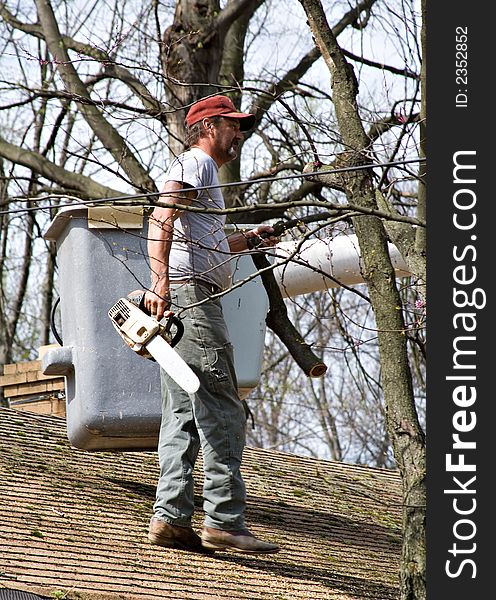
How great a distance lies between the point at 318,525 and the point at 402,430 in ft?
7.56

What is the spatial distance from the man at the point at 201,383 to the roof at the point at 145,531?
201 millimetres

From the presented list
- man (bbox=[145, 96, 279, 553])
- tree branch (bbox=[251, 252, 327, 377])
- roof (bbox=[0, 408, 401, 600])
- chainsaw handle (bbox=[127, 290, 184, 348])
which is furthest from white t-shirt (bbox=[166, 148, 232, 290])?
roof (bbox=[0, 408, 401, 600])

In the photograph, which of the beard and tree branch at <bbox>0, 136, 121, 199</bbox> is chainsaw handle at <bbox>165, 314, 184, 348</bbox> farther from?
tree branch at <bbox>0, 136, 121, 199</bbox>

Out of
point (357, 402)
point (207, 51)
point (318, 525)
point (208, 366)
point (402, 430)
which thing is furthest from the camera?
point (357, 402)

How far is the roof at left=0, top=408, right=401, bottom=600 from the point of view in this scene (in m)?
4.23

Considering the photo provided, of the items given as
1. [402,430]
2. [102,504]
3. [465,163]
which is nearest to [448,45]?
[465,163]

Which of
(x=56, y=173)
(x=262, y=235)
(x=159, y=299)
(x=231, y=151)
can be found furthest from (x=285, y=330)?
(x=56, y=173)

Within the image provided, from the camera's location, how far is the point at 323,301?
725 inches

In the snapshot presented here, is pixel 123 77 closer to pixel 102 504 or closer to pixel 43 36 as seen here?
pixel 43 36

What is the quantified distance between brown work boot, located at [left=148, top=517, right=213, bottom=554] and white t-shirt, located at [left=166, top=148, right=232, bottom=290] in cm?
100

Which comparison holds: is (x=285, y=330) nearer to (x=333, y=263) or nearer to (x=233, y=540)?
(x=333, y=263)

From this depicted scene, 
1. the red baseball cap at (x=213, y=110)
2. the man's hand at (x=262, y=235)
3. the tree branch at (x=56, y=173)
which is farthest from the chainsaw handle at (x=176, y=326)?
the tree branch at (x=56, y=173)

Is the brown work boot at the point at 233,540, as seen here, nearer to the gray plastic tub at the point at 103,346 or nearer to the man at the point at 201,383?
the man at the point at 201,383

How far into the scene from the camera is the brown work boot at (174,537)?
467 centimetres
